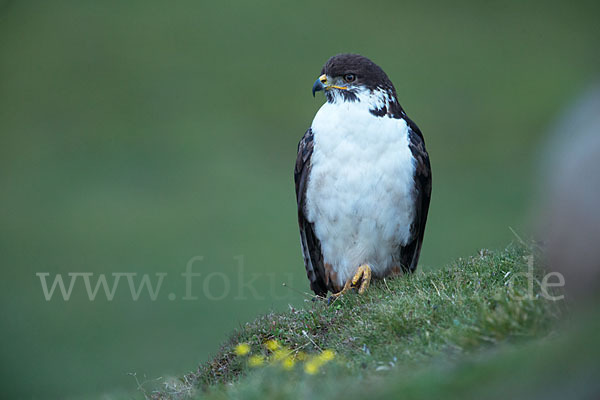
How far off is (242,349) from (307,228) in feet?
6.85

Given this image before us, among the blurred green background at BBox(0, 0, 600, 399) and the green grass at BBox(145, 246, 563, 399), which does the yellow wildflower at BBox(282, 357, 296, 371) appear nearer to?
the green grass at BBox(145, 246, 563, 399)

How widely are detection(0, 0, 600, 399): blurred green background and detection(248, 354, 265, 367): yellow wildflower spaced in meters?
15.8

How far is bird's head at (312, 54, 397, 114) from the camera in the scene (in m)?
6.84

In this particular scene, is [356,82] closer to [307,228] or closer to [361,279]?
[307,228]

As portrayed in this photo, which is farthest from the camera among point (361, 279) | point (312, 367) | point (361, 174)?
point (361, 279)

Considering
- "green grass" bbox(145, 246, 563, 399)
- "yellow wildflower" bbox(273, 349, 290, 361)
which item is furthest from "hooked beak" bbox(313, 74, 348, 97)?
"yellow wildflower" bbox(273, 349, 290, 361)

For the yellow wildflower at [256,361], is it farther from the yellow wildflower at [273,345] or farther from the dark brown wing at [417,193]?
the dark brown wing at [417,193]

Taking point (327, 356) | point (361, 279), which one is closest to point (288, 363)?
point (327, 356)

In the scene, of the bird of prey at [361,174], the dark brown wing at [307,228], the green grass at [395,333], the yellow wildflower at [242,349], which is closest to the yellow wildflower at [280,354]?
the green grass at [395,333]

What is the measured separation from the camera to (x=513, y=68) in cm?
4212

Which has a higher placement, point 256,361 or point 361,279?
point 361,279

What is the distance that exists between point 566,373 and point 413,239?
3.86 metres

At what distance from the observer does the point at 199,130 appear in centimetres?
3647

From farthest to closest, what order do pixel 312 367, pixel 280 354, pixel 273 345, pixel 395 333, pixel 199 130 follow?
pixel 199 130 → pixel 273 345 → pixel 280 354 → pixel 395 333 → pixel 312 367
